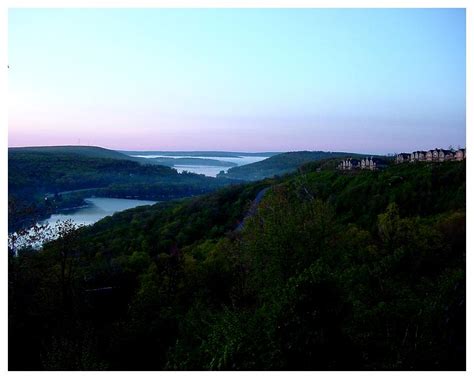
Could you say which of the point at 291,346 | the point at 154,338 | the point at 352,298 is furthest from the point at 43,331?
the point at 352,298

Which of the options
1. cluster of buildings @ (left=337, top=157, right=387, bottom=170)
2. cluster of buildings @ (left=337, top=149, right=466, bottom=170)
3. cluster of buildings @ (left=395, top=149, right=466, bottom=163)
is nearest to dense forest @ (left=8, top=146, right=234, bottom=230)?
cluster of buildings @ (left=395, top=149, right=466, bottom=163)

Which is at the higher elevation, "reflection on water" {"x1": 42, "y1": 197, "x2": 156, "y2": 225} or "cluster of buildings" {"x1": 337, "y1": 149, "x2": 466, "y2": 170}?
"cluster of buildings" {"x1": 337, "y1": 149, "x2": 466, "y2": 170}

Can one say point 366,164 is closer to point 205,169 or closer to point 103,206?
point 103,206

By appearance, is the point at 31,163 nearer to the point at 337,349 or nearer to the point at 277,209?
the point at 277,209

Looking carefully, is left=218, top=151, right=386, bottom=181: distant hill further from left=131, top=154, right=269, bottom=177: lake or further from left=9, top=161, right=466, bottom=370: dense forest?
left=9, top=161, right=466, bottom=370: dense forest

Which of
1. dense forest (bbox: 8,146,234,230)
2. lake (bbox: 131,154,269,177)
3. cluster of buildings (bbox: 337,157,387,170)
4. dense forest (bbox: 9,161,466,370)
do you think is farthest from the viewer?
lake (bbox: 131,154,269,177)

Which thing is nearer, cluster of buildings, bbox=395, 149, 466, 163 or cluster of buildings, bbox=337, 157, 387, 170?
cluster of buildings, bbox=395, 149, 466, 163
